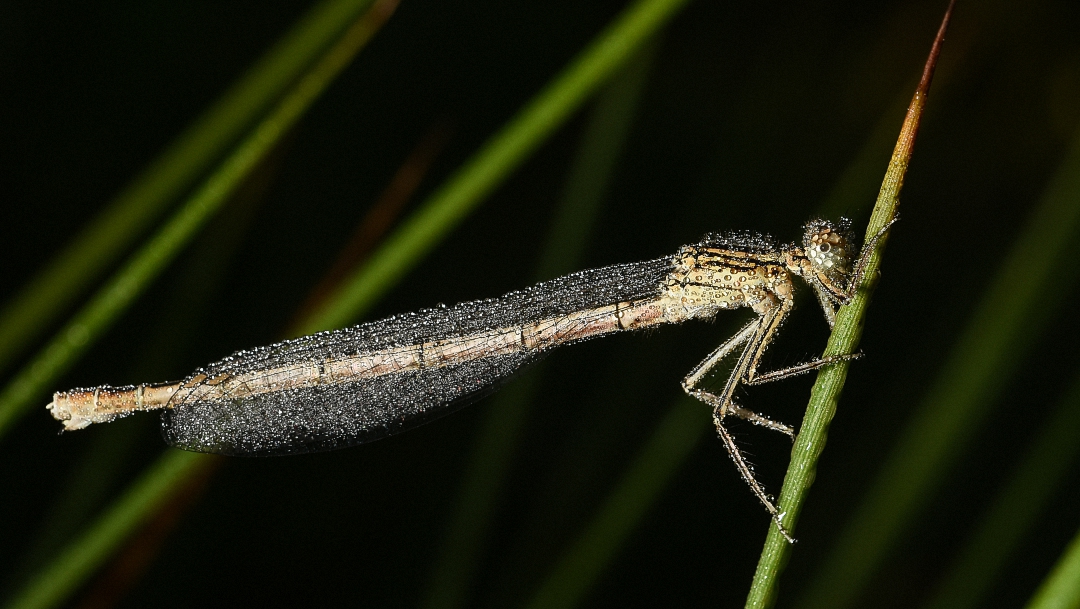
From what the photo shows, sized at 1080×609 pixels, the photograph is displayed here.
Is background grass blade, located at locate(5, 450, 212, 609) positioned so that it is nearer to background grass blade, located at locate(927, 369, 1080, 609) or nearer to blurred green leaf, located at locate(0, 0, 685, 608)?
blurred green leaf, located at locate(0, 0, 685, 608)

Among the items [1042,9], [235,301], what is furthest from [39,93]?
[1042,9]

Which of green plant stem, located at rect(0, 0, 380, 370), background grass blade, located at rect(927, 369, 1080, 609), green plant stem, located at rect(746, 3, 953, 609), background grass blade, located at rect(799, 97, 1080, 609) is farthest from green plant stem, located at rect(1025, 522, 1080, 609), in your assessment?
green plant stem, located at rect(0, 0, 380, 370)

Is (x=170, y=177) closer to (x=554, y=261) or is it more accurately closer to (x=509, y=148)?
(x=509, y=148)

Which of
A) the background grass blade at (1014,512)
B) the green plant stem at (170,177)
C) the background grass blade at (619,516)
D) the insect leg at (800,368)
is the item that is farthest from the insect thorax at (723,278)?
the green plant stem at (170,177)

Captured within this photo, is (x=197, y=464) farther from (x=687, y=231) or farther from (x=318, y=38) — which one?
(x=687, y=231)

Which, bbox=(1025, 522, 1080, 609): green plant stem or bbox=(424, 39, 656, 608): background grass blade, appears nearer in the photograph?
bbox=(1025, 522, 1080, 609): green plant stem

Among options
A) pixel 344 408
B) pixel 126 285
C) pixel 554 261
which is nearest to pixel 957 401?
pixel 554 261

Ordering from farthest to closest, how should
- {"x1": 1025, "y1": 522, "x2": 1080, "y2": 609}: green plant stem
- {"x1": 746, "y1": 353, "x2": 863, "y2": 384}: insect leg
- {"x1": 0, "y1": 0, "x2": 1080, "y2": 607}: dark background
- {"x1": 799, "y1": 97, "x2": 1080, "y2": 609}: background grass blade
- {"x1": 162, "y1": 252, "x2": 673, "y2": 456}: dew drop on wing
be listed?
1. {"x1": 0, "y1": 0, "x2": 1080, "y2": 607}: dark background
2. {"x1": 162, "y1": 252, "x2": 673, "y2": 456}: dew drop on wing
3. {"x1": 799, "y1": 97, "x2": 1080, "y2": 609}: background grass blade
4. {"x1": 746, "y1": 353, "x2": 863, "y2": 384}: insect leg
5. {"x1": 1025, "y1": 522, "x2": 1080, "y2": 609}: green plant stem
